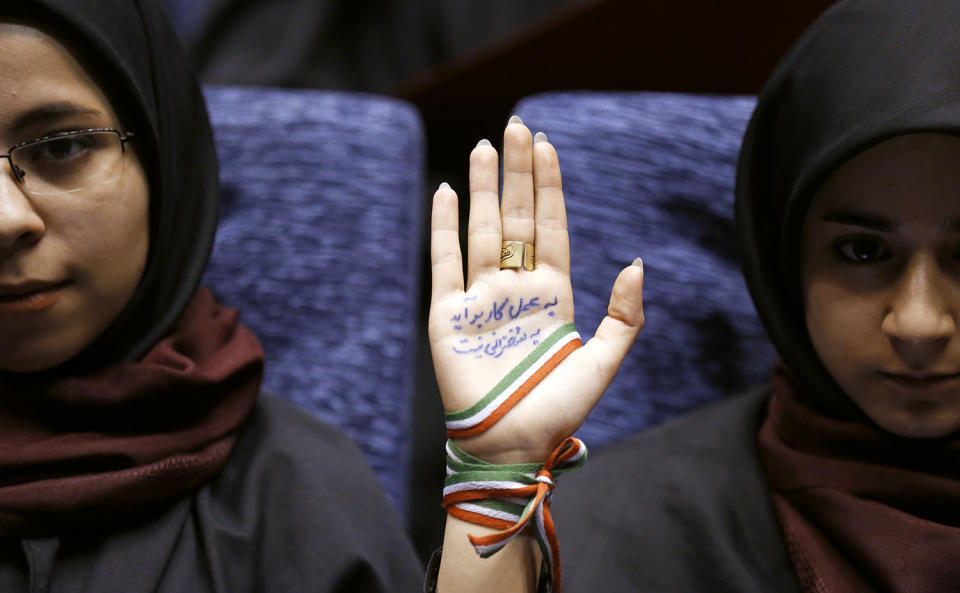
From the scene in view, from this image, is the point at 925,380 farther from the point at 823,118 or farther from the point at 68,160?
the point at 68,160

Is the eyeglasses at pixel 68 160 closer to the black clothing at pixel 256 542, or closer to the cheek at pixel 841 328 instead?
the black clothing at pixel 256 542

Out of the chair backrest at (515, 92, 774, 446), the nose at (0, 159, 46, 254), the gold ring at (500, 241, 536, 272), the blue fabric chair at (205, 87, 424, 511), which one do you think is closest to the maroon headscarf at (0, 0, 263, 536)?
the nose at (0, 159, 46, 254)

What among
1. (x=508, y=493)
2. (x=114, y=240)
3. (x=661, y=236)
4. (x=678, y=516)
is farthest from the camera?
(x=661, y=236)

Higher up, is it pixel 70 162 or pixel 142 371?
pixel 70 162

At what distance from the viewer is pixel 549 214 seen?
1.01 meters

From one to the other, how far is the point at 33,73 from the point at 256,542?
562 mm

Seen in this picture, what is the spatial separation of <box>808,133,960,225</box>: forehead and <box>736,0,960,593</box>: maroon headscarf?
0.04m

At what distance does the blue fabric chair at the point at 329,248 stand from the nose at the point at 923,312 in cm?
72

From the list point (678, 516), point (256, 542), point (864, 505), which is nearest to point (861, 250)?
point (864, 505)

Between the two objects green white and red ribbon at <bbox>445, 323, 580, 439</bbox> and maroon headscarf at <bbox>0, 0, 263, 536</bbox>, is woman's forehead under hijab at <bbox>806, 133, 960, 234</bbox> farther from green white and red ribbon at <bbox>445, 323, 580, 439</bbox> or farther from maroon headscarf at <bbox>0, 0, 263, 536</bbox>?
maroon headscarf at <bbox>0, 0, 263, 536</bbox>

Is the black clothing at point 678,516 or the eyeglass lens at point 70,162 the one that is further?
the black clothing at point 678,516

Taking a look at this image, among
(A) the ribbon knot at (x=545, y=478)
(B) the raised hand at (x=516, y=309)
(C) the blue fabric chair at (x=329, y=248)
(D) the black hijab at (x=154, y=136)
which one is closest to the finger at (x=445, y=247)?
(B) the raised hand at (x=516, y=309)

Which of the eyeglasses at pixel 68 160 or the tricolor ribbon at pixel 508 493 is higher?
the eyeglasses at pixel 68 160

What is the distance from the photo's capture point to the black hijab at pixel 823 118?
0.96 m
